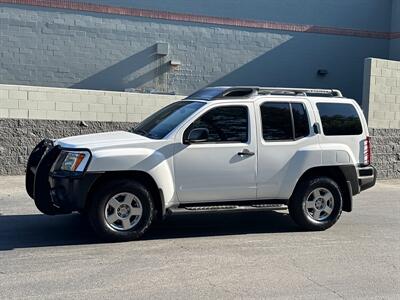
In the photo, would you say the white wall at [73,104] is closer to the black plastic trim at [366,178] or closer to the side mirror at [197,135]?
Answer: the side mirror at [197,135]

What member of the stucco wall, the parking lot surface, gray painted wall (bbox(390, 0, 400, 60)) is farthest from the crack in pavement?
gray painted wall (bbox(390, 0, 400, 60))

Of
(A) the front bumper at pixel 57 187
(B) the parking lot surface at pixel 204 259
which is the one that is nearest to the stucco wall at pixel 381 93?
(B) the parking lot surface at pixel 204 259

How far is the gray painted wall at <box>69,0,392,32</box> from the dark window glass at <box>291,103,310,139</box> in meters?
10.5

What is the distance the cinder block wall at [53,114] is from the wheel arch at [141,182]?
6.12 metres

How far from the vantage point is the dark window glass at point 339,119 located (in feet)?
26.8

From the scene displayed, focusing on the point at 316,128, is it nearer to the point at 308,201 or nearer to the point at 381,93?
the point at 308,201

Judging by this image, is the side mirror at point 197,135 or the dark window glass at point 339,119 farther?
the dark window glass at point 339,119

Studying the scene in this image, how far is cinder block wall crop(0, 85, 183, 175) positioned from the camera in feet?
40.4

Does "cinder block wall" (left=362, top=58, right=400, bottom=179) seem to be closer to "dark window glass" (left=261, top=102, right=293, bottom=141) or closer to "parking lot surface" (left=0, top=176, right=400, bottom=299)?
"parking lot surface" (left=0, top=176, right=400, bottom=299)

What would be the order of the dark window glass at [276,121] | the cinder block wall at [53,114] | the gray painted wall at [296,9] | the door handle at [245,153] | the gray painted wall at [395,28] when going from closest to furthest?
the door handle at [245,153] < the dark window glass at [276,121] < the cinder block wall at [53,114] < the gray painted wall at [296,9] < the gray painted wall at [395,28]

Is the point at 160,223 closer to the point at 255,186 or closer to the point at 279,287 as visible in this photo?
the point at 255,186

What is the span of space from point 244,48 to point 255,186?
38.3 feet

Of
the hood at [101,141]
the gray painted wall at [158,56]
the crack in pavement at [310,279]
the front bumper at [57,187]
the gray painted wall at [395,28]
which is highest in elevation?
the gray painted wall at [395,28]

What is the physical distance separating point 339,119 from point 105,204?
147 inches
